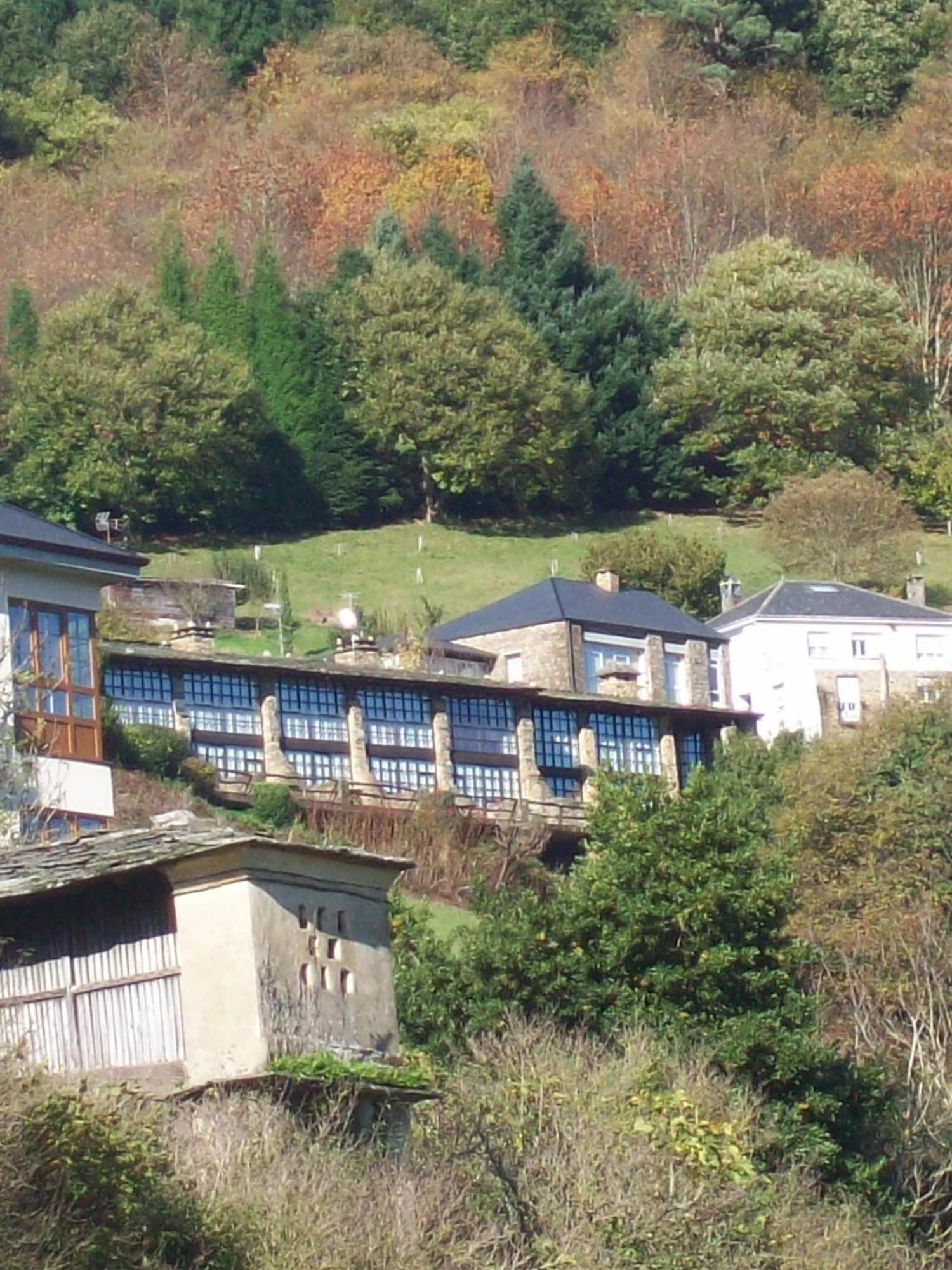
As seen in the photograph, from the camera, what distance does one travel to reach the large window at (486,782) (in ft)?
182

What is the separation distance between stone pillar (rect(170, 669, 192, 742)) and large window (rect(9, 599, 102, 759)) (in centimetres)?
1883

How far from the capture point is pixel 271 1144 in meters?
19.8

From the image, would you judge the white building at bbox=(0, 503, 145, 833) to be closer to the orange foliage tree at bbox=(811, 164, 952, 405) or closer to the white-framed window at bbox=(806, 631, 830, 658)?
the white-framed window at bbox=(806, 631, 830, 658)

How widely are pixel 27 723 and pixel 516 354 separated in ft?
165

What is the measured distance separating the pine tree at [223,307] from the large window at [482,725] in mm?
27477

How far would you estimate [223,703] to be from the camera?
174 ft

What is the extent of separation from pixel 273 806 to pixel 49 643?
17.3 m

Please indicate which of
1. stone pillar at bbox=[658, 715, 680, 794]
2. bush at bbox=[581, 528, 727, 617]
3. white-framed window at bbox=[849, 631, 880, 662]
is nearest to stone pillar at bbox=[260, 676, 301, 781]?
stone pillar at bbox=[658, 715, 680, 794]

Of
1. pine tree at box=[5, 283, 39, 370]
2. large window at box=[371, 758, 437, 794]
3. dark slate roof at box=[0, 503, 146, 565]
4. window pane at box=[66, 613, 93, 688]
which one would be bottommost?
large window at box=[371, 758, 437, 794]

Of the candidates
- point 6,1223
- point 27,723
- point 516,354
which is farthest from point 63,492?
point 6,1223

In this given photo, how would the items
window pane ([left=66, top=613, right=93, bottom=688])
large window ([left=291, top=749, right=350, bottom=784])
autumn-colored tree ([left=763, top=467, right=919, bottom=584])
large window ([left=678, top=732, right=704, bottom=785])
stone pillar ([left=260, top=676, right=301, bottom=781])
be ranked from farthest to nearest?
1. autumn-colored tree ([left=763, top=467, right=919, bottom=584])
2. large window ([left=678, top=732, right=704, bottom=785])
3. large window ([left=291, top=749, right=350, bottom=784])
4. stone pillar ([left=260, top=676, right=301, bottom=781])
5. window pane ([left=66, top=613, right=93, bottom=688])

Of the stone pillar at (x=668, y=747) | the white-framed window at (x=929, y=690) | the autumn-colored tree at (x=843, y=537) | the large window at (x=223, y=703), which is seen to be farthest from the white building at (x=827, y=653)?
the large window at (x=223, y=703)

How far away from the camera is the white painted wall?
65.4 metres

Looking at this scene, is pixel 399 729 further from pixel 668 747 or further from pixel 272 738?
pixel 668 747
